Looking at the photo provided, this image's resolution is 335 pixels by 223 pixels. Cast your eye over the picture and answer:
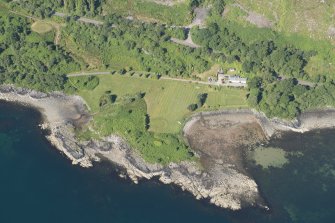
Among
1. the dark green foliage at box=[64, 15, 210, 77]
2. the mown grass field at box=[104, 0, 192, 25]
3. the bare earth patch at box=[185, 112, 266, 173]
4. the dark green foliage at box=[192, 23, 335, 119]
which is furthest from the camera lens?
the mown grass field at box=[104, 0, 192, 25]

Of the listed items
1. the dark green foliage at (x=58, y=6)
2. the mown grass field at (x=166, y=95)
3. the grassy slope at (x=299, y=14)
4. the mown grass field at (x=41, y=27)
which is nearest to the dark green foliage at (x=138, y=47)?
the mown grass field at (x=166, y=95)

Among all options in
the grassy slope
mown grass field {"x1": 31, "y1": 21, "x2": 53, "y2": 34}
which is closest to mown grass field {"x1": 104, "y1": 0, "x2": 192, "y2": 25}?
mown grass field {"x1": 31, "y1": 21, "x2": 53, "y2": 34}

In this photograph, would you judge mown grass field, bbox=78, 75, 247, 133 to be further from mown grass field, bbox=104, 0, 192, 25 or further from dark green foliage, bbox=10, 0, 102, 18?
dark green foliage, bbox=10, 0, 102, 18

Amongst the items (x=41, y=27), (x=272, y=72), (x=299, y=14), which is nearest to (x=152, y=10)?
(x=41, y=27)

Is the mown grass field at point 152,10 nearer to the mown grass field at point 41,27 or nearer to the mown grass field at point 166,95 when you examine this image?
the mown grass field at point 41,27

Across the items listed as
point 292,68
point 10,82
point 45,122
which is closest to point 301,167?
point 292,68
